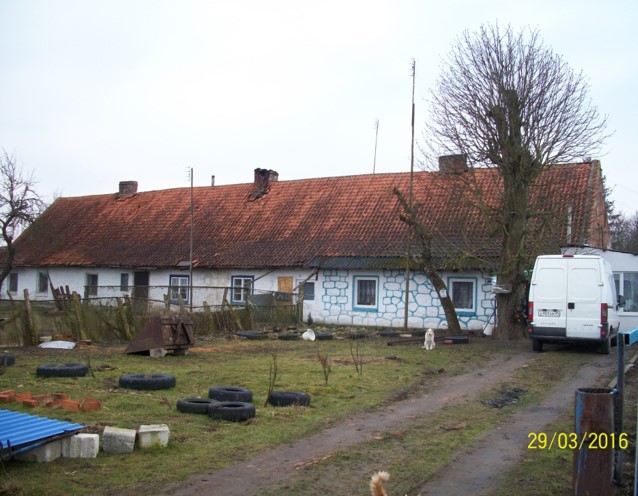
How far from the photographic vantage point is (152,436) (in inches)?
279

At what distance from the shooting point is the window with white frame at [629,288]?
871 inches

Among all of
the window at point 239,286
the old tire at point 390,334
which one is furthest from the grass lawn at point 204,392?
the window at point 239,286

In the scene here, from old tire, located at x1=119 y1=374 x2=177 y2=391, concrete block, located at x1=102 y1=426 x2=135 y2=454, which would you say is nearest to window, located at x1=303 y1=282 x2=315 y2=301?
old tire, located at x1=119 y1=374 x2=177 y2=391

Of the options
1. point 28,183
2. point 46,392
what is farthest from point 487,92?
point 28,183

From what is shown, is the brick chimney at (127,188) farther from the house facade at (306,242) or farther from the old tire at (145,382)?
the old tire at (145,382)

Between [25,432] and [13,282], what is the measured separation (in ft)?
116

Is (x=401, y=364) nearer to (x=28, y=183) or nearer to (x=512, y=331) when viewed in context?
(x=512, y=331)

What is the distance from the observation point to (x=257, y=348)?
18562 mm

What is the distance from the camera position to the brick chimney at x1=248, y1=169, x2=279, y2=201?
118 ft

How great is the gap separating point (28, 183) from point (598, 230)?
24.3m

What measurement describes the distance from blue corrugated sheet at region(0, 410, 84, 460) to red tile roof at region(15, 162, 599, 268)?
1706 centimetres

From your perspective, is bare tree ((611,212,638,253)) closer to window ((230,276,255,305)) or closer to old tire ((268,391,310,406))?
window ((230,276,255,305))

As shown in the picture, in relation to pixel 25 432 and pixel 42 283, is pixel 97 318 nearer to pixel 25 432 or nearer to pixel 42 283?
pixel 25 432
